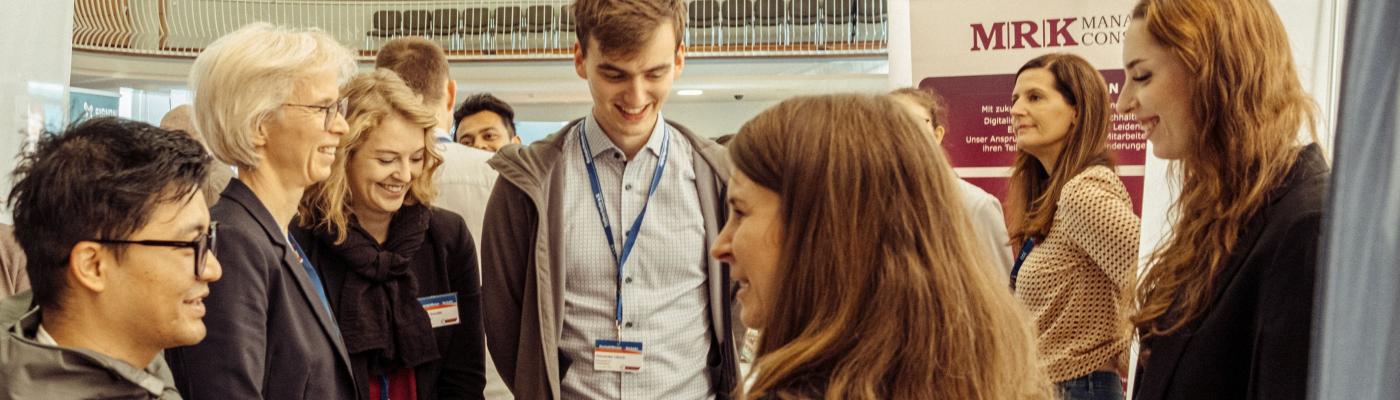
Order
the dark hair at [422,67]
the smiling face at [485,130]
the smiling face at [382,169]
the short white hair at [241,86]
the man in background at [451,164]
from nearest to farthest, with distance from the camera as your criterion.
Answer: the short white hair at [241,86], the smiling face at [382,169], the man in background at [451,164], the dark hair at [422,67], the smiling face at [485,130]

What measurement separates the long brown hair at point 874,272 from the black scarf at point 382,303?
1.54m

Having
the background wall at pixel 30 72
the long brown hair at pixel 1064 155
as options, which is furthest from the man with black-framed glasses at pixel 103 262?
the long brown hair at pixel 1064 155

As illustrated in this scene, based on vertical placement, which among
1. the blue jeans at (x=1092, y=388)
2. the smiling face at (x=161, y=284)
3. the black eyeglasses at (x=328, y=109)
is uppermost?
the black eyeglasses at (x=328, y=109)

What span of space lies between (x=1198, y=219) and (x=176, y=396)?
1.57m

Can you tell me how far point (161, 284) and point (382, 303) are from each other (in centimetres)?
92

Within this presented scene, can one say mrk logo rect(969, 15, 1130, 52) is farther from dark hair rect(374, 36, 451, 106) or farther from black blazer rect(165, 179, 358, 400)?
black blazer rect(165, 179, 358, 400)

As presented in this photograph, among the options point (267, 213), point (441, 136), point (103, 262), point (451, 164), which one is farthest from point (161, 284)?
point (441, 136)

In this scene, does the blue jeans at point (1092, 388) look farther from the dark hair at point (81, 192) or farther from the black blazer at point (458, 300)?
the dark hair at point (81, 192)

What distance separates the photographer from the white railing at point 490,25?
13.7 m

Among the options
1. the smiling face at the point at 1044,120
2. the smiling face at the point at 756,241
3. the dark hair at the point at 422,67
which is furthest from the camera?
the dark hair at the point at 422,67

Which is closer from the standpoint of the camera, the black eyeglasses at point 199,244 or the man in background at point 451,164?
the black eyeglasses at point 199,244

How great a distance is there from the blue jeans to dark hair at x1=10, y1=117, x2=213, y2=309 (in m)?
2.09

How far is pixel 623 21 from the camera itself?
7.91 ft

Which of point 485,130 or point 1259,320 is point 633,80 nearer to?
point 1259,320
